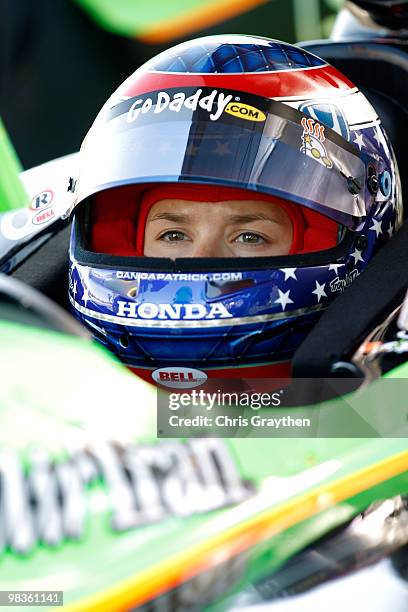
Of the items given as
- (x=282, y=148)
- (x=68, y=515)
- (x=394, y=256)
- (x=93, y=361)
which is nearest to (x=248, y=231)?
(x=282, y=148)

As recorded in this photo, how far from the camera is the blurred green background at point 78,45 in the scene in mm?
4988

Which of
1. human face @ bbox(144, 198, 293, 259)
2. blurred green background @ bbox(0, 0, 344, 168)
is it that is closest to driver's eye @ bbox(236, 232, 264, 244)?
human face @ bbox(144, 198, 293, 259)

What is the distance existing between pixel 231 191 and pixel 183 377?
385 mm

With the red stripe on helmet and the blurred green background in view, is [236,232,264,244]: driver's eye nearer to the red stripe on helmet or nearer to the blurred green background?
the red stripe on helmet

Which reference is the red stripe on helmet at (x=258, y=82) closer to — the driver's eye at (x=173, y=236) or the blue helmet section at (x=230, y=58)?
the blue helmet section at (x=230, y=58)

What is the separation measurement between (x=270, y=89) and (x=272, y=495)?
37.5 inches

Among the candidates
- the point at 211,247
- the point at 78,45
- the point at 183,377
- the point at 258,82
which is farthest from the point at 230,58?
the point at 78,45

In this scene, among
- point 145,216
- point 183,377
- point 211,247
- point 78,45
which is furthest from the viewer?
point 78,45

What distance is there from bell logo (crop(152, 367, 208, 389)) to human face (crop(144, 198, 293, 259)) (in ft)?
0.75

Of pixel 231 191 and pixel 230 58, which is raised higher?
pixel 230 58

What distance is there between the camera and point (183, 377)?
185 centimetres

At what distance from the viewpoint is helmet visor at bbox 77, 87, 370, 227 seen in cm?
191

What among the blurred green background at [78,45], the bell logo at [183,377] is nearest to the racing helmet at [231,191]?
the bell logo at [183,377]

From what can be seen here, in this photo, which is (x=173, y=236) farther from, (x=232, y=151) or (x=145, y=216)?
(x=232, y=151)
